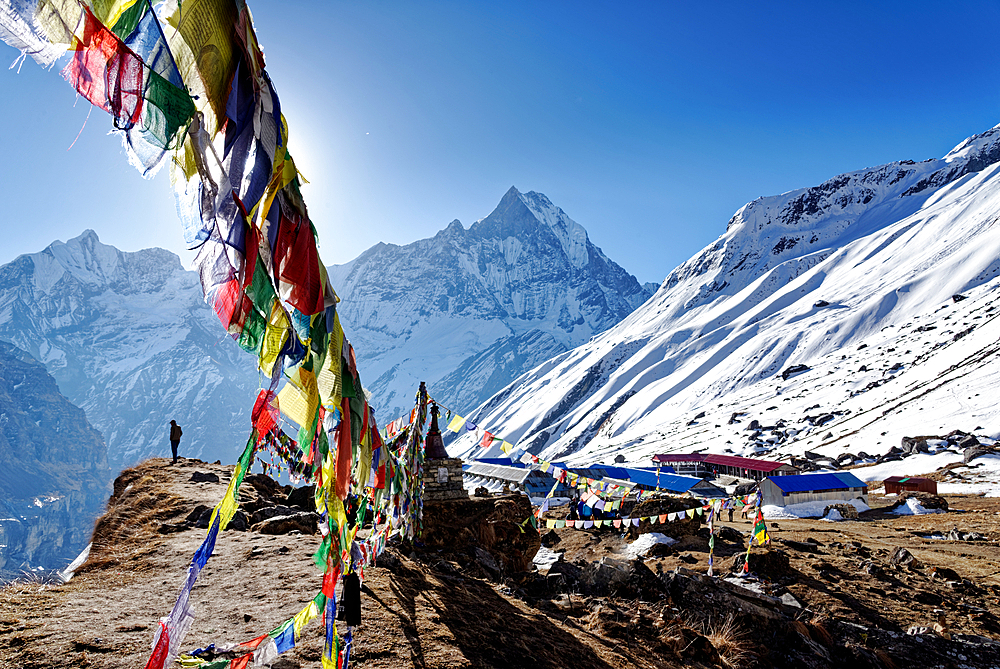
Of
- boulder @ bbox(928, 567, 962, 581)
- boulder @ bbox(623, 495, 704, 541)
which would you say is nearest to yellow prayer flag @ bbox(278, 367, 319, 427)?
boulder @ bbox(623, 495, 704, 541)

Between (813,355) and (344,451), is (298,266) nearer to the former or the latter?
(344,451)

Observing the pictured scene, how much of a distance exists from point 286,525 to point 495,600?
5628mm

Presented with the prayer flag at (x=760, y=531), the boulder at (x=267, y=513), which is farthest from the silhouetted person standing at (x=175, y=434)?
the prayer flag at (x=760, y=531)

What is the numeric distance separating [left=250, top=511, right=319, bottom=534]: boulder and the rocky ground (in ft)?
0.14

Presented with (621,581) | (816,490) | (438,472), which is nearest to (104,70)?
(621,581)

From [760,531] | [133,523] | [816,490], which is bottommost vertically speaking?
[816,490]

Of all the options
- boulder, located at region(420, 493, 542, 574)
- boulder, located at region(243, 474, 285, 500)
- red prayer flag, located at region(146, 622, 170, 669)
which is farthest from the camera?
boulder, located at region(243, 474, 285, 500)

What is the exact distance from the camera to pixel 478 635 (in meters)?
6.18

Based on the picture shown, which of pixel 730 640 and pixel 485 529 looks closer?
pixel 730 640

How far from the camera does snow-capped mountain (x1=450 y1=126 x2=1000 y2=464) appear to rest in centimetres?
7144

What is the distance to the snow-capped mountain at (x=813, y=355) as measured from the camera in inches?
2813

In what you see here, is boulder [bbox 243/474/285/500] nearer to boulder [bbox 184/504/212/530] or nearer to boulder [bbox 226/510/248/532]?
boulder [bbox 184/504/212/530]

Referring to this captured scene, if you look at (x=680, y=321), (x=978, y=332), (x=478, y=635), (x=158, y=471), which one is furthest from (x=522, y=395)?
(x=478, y=635)

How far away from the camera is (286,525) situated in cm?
1141
